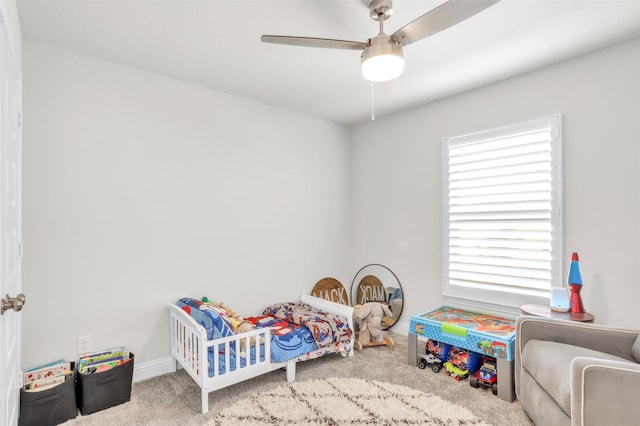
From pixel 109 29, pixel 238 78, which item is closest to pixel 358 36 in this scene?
pixel 238 78

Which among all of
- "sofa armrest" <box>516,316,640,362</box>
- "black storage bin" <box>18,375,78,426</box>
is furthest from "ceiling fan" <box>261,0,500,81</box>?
"black storage bin" <box>18,375,78,426</box>

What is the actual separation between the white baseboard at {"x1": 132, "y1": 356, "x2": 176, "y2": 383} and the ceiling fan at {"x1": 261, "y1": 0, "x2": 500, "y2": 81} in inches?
97.1

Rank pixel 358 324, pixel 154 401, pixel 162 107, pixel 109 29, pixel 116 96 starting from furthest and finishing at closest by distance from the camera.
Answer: pixel 358 324
pixel 162 107
pixel 116 96
pixel 154 401
pixel 109 29

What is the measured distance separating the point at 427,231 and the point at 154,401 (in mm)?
2679

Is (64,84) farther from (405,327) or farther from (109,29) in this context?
(405,327)

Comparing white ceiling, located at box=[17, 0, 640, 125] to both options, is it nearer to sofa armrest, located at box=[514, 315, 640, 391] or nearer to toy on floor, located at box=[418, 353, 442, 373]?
sofa armrest, located at box=[514, 315, 640, 391]

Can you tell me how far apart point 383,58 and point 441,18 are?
29 centimetres

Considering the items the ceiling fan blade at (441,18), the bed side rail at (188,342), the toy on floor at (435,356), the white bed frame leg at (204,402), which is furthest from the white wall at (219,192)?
the ceiling fan blade at (441,18)

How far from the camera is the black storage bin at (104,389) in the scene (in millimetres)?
2184

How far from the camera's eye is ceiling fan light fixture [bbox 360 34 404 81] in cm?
164

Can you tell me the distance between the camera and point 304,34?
7.19 ft

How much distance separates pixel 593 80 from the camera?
2.47 m

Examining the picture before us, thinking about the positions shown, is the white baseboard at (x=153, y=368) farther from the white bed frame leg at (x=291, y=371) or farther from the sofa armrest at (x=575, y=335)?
the sofa armrest at (x=575, y=335)

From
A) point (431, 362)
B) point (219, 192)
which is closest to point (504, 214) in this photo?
point (431, 362)
